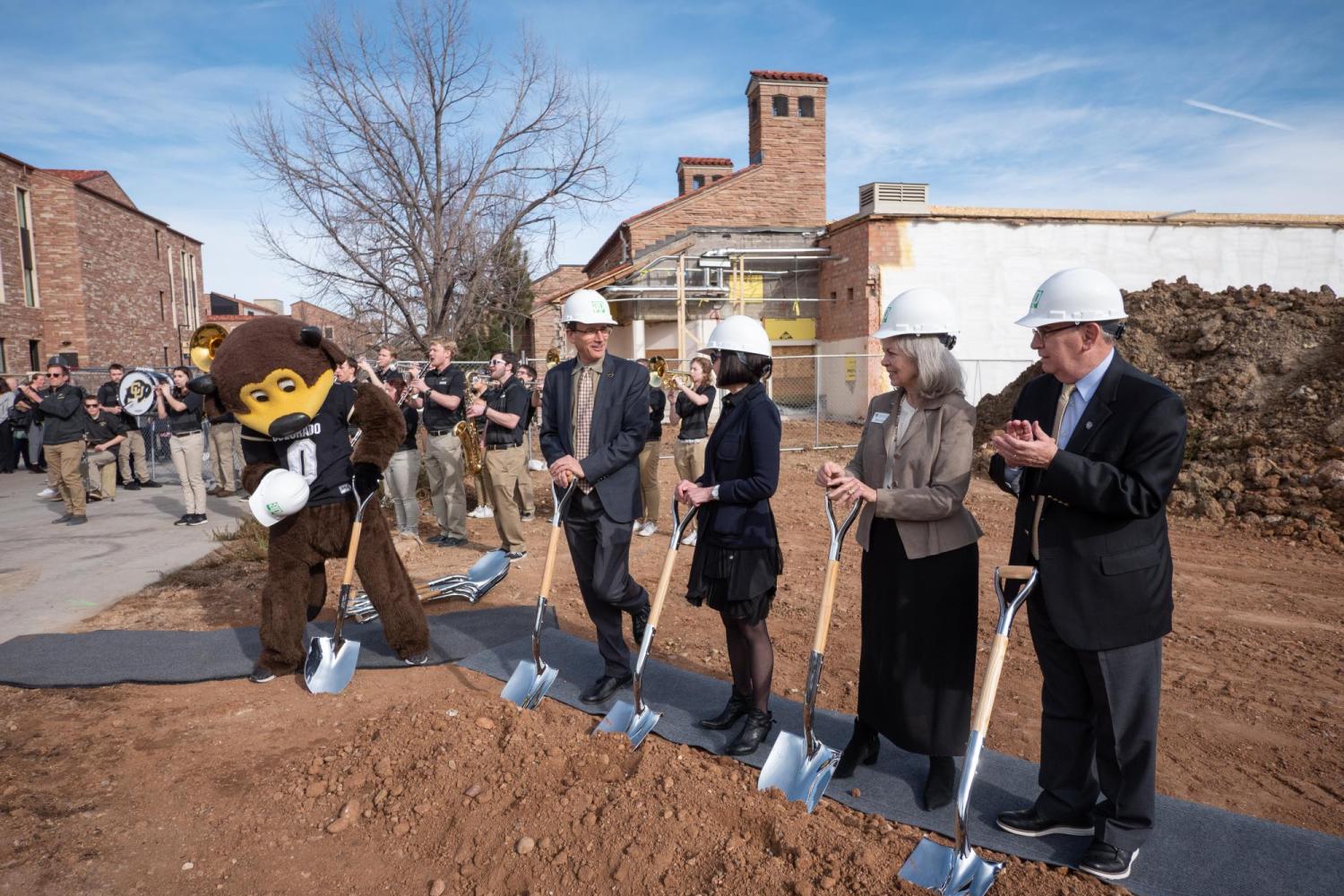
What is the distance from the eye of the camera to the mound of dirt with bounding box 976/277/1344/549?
9.09 meters

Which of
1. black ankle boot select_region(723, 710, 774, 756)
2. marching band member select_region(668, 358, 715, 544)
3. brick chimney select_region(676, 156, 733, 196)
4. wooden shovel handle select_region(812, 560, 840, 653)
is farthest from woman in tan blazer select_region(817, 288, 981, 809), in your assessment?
brick chimney select_region(676, 156, 733, 196)

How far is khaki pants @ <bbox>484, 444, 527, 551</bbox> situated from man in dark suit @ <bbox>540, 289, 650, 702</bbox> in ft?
11.3

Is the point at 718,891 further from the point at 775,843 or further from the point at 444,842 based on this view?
the point at 444,842

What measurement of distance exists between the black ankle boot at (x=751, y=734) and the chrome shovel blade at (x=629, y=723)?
409 millimetres

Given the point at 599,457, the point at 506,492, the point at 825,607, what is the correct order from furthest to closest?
the point at 506,492
the point at 599,457
the point at 825,607

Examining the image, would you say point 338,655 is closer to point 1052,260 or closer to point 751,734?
point 751,734

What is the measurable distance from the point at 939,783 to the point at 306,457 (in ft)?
12.3

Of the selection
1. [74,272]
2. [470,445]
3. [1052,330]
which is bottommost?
[470,445]

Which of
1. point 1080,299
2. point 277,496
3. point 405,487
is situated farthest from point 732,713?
point 405,487

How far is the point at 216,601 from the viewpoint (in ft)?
21.8

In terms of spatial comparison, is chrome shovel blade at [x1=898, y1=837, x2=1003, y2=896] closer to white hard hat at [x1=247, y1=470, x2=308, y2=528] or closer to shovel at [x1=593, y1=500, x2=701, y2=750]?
shovel at [x1=593, y1=500, x2=701, y2=750]

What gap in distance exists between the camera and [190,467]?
398 inches

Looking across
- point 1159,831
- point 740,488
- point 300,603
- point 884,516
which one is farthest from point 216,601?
point 1159,831

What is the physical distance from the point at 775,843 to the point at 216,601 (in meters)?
5.61
